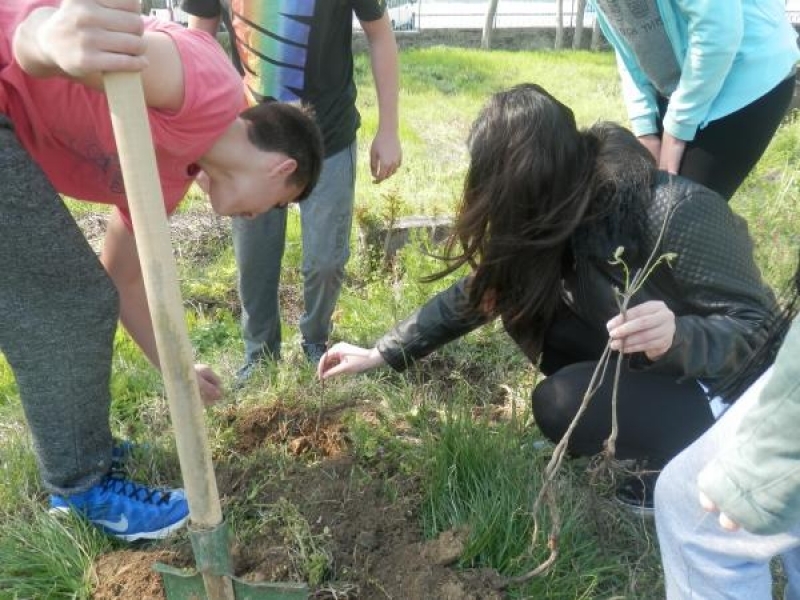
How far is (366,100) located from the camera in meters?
7.82

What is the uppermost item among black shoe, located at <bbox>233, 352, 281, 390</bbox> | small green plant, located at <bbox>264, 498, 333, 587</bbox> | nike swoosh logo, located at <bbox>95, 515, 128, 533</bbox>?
small green plant, located at <bbox>264, 498, 333, 587</bbox>

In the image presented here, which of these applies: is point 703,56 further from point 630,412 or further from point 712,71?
point 630,412

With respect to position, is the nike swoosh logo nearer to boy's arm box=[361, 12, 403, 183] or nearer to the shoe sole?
the shoe sole

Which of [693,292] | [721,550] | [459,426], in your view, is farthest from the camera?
[459,426]

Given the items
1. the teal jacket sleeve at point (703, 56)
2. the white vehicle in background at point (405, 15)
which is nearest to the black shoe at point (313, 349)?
the teal jacket sleeve at point (703, 56)

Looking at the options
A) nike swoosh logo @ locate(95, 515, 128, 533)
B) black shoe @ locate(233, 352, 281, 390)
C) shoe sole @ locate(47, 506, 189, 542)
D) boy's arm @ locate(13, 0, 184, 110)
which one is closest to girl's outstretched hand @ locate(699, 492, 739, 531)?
boy's arm @ locate(13, 0, 184, 110)

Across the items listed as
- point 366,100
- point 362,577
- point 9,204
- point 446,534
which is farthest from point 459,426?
point 366,100

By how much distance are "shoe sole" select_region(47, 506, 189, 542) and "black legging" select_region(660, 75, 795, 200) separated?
69.4 inches

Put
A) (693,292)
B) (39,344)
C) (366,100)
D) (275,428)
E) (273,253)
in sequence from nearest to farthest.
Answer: (39,344) < (693,292) < (275,428) < (273,253) < (366,100)

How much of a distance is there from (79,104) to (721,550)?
1.46 metres

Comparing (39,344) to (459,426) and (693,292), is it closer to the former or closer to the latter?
(459,426)

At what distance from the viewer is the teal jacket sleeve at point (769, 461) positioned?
3.34ft

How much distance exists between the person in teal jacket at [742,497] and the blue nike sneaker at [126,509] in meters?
1.10

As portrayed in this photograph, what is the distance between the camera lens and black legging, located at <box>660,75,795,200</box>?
2.35 m
